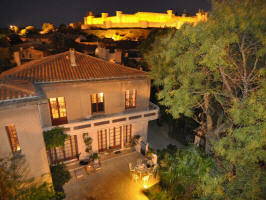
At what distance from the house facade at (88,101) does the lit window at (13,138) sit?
2.96 m

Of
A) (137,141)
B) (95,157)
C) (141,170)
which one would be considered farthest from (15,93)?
(137,141)

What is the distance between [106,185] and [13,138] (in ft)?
23.7

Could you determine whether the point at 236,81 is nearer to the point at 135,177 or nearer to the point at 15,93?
the point at 135,177

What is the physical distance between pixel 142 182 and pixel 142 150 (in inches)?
153

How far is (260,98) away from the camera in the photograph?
26.4 ft

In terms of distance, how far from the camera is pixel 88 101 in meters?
14.5

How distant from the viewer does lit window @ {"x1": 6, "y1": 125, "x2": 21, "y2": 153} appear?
952 centimetres

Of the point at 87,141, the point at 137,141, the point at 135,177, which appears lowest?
the point at 135,177

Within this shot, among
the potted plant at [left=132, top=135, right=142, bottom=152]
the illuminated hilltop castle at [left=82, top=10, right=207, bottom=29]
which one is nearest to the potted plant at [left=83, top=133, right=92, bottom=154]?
the potted plant at [left=132, top=135, right=142, bottom=152]

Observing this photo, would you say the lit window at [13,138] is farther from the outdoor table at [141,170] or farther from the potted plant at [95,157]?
the outdoor table at [141,170]

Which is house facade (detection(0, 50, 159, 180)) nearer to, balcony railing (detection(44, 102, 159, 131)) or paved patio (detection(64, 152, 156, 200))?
balcony railing (detection(44, 102, 159, 131))

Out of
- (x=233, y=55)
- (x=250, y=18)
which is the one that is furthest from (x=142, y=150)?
(x=250, y=18)

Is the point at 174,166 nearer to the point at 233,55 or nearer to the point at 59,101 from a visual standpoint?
the point at 233,55

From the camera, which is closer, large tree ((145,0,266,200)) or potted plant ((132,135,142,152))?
large tree ((145,0,266,200))
